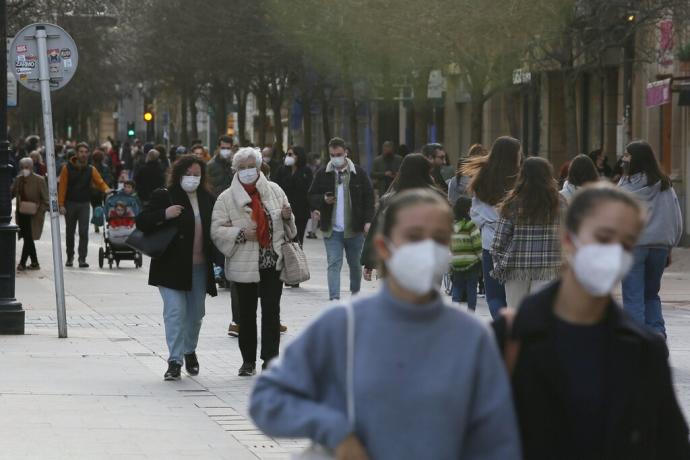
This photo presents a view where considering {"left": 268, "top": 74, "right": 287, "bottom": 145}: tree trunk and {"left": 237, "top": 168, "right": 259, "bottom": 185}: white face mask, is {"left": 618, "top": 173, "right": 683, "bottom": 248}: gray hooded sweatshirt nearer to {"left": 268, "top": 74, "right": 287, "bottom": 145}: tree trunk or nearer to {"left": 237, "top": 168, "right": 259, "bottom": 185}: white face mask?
{"left": 237, "top": 168, "right": 259, "bottom": 185}: white face mask

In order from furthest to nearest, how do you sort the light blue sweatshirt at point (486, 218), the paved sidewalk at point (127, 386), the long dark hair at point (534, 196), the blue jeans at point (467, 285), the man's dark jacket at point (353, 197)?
the man's dark jacket at point (353, 197) < the blue jeans at point (467, 285) < the light blue sweatshirt at point (486, 218) < the long dark hair at point (534, 196) < the paved sidewalk at point (127, 386)

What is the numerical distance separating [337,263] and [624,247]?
1343cm

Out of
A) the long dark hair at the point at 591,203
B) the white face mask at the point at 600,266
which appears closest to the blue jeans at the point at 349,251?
the long dark hair at the point at 591,203

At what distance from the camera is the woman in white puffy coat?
11836 mm

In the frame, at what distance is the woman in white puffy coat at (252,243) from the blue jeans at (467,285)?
3.60 meters

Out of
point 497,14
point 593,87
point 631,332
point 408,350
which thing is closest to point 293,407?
point 408,350

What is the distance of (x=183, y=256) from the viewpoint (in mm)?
11695

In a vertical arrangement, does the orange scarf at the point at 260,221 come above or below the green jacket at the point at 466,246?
above

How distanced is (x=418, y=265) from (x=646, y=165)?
28.9 feet

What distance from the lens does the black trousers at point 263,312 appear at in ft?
39.1

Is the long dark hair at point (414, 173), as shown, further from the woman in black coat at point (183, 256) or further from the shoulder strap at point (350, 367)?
the shoulder strap at point (350, 367)

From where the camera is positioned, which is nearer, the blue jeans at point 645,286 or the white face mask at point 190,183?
the white face mask at point 190,183

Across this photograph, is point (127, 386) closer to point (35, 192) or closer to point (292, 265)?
point (292, 265)

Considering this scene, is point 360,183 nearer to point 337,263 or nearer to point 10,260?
point 337,263
